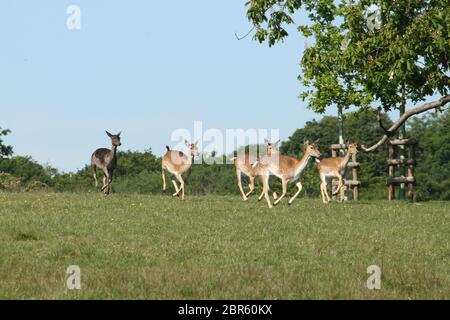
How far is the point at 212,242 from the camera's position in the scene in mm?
18078

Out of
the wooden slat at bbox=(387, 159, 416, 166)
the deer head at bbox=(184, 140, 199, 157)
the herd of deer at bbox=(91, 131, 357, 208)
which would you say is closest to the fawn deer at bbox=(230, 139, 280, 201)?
the herd of deer at bbox=(91, 131, 357, 208)

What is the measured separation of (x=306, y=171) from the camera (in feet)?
279

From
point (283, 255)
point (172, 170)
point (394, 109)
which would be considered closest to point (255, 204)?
point (172, 170)

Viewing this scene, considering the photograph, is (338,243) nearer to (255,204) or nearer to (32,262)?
(32,262)

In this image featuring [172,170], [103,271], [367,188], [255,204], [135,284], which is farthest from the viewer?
[367,188]

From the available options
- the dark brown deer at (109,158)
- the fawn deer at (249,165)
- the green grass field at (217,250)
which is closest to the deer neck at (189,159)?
the fawn deer at (249,165)

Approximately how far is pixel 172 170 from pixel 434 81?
9.54 meters

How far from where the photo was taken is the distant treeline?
7819cm

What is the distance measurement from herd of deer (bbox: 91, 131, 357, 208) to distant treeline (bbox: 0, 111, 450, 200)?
36366mm

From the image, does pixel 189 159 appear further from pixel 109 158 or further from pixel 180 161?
pixel 109 158

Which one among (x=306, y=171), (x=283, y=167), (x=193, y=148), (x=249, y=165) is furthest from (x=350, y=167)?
(x=306, y=171)

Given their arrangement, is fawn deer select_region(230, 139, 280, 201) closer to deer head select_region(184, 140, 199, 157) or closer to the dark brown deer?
deer head select_region(184, 140, 199, 157)

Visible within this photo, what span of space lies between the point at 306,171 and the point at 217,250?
6820 centimetres

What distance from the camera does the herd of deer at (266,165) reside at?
1067 inches
